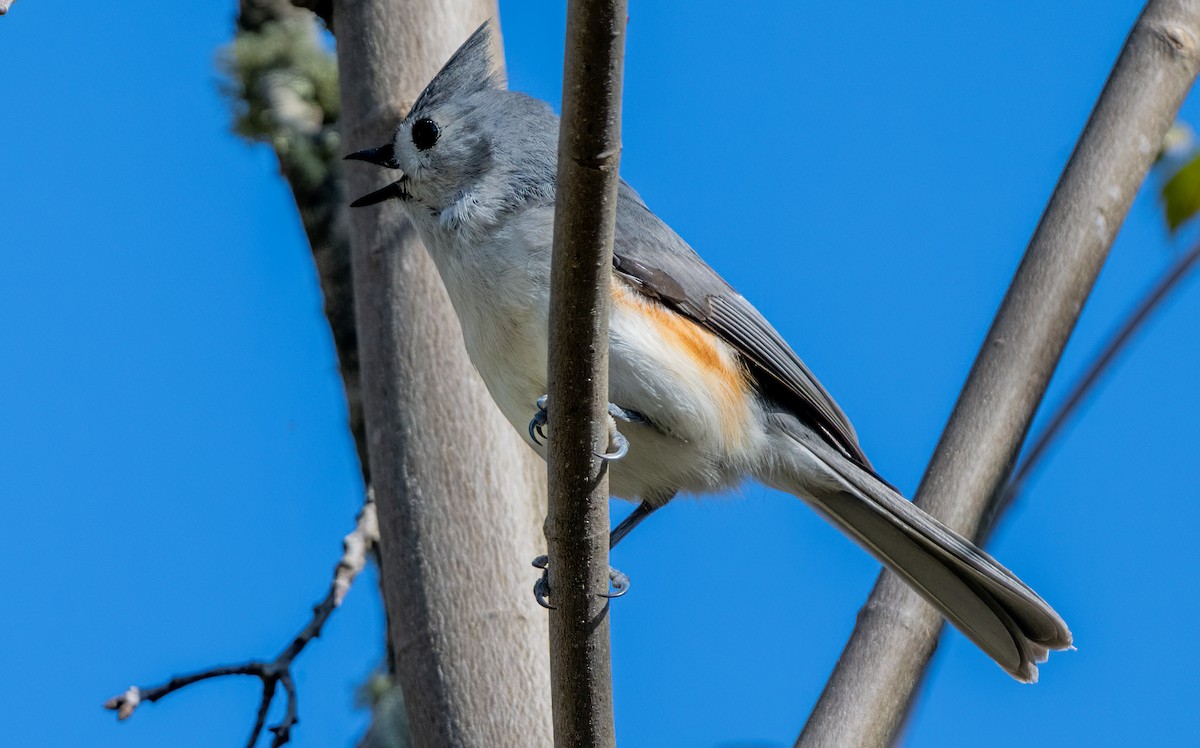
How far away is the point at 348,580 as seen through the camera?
3.18 meters

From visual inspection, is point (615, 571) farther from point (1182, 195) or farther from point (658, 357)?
point (1182, 195)

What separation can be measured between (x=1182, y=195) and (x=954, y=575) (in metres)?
0.91

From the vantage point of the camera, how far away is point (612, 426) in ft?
7.02

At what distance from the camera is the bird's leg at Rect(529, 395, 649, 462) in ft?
7.01

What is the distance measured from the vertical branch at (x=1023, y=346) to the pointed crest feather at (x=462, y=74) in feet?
4.57

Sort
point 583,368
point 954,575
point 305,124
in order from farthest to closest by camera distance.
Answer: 1. point 305,124
2. point 954,575
3. point 583,368

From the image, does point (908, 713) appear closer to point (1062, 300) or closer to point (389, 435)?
point (1062, 300)

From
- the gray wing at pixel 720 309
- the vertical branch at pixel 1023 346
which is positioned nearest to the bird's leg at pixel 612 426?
the gray wing at pixel 720 309

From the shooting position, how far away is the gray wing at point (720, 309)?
2.95m

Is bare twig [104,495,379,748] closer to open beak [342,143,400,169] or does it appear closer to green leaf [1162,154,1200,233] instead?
open beak [342,143,400,169]

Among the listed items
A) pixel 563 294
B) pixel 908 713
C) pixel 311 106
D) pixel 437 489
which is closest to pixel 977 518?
pixel 908 713

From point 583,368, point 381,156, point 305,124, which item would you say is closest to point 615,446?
point 583,368

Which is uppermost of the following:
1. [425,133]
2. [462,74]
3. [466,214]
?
[462,74]

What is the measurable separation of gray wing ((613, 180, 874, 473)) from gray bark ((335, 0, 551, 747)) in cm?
52
